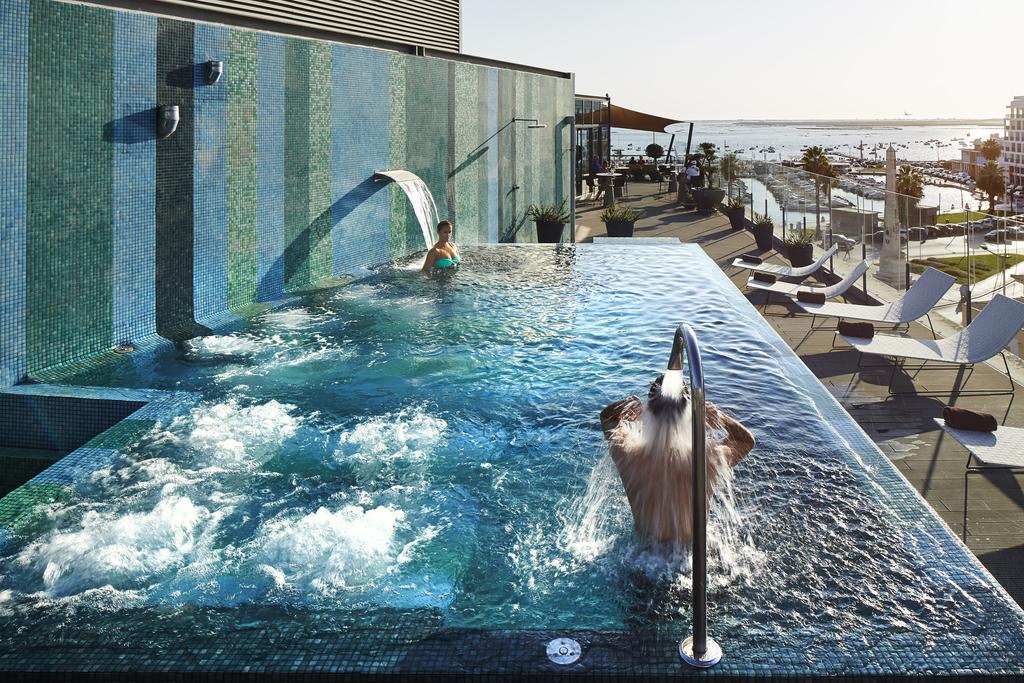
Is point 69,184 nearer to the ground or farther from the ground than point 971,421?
farther from the ground

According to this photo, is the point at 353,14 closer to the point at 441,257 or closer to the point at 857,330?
the point at 441,257

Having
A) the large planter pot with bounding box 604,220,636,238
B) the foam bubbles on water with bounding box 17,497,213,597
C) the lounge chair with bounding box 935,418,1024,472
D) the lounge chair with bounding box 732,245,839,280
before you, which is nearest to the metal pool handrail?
the foam bubbles on water with bounding box 17,497,213,597

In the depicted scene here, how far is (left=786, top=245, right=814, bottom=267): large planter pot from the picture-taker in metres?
13.9

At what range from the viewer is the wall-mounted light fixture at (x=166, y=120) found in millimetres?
7461

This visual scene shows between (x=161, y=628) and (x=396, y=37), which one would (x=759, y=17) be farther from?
(x=161, y=628)

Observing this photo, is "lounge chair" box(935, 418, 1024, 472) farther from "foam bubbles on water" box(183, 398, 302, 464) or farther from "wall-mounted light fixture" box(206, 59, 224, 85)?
"wall-mounted light fixture" box(206, 59, 224, 85)

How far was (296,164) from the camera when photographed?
9672 millimetres

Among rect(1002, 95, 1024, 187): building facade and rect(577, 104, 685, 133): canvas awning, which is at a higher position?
rect(1002, 95, 1024, 187): building facade

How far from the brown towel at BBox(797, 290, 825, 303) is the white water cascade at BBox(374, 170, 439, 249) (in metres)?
4.96

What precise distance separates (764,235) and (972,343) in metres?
8.89

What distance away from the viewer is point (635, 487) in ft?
13.0

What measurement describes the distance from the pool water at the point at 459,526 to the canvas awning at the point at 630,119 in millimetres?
25473

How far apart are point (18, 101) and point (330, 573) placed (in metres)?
4.37

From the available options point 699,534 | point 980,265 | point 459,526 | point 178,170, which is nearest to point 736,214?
point 980,265
